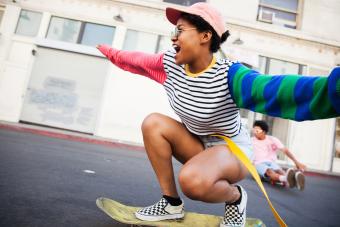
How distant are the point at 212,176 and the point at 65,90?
9822mm

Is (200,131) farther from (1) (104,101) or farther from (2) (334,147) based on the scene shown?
(2) (334,147)

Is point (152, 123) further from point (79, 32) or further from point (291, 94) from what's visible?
point (79, 32)

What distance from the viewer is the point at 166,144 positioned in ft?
6.70

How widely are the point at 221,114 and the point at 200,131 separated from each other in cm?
27

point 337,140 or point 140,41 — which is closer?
point 140,41

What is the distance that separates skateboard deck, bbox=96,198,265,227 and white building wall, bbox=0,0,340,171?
8.43 meters

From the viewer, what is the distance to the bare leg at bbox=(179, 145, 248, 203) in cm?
166

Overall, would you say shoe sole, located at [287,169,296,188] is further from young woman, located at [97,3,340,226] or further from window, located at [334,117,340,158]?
window, located at [334,117,340,158]

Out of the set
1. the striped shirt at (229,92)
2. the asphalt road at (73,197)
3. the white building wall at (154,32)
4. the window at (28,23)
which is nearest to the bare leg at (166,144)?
the striped shirt at (229,92)

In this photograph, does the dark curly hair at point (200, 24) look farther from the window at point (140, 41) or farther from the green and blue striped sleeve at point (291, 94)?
the window at point (140, 41)

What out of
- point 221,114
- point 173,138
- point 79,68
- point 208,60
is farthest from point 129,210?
point 79,68

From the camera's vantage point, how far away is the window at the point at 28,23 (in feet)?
34.4

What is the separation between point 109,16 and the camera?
10742 millimetres

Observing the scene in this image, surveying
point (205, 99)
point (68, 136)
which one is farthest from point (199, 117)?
point (68, 136)
